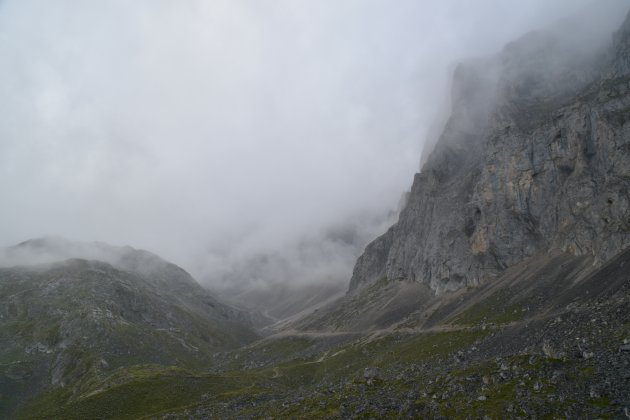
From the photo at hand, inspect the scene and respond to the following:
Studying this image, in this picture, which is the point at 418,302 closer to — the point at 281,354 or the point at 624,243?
the point at 281,354

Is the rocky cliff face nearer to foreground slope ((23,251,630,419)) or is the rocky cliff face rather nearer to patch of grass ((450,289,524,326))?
foreground slope ((23,251,630,419))

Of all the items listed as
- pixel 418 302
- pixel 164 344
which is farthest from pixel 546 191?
pixel 164 344

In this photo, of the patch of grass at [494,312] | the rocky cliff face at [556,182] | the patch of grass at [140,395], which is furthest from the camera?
the rocky cliff face at [556,182]

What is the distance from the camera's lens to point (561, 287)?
10662cm

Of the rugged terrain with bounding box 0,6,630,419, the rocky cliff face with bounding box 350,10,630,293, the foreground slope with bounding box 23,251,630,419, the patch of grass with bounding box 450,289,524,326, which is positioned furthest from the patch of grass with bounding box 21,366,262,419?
the rocky cliff face with bounding box 350,10,630,293

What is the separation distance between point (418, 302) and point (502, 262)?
43346 millimetres

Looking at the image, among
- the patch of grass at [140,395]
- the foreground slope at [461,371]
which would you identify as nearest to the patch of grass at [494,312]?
the foreground slope at [461,371]

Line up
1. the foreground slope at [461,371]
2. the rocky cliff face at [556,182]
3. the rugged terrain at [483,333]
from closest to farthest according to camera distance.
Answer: the foreground slope at [461,371] < the rugged terrain at [483,333] < the rocky cliff face at [556,182]

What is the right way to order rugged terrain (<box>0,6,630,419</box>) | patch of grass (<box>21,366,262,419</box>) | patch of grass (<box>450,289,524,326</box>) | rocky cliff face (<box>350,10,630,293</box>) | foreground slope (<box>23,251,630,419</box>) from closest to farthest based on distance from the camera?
1. foreground slope (<box>23,251,630,419</box>)
2. rugged terrain (<box>0,6,630,419</box>)
3. patch of grass (<box>21,366,262,419</box>)
4. patch of grass (<box>450,289,524,326</box>)
5. rocky cliff face (<box>350,10,630,293</box>)

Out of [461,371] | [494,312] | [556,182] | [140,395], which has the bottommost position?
[494,312]

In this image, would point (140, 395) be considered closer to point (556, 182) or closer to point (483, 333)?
point (483, 333)

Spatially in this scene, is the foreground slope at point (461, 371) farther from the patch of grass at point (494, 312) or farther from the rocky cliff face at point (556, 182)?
the rocky cliff face at point (556, 182)

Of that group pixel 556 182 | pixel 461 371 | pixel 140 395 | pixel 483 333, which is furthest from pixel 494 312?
pixel 140 395

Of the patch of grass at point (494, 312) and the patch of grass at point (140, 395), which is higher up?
the patch of grass at point (140, 395)
